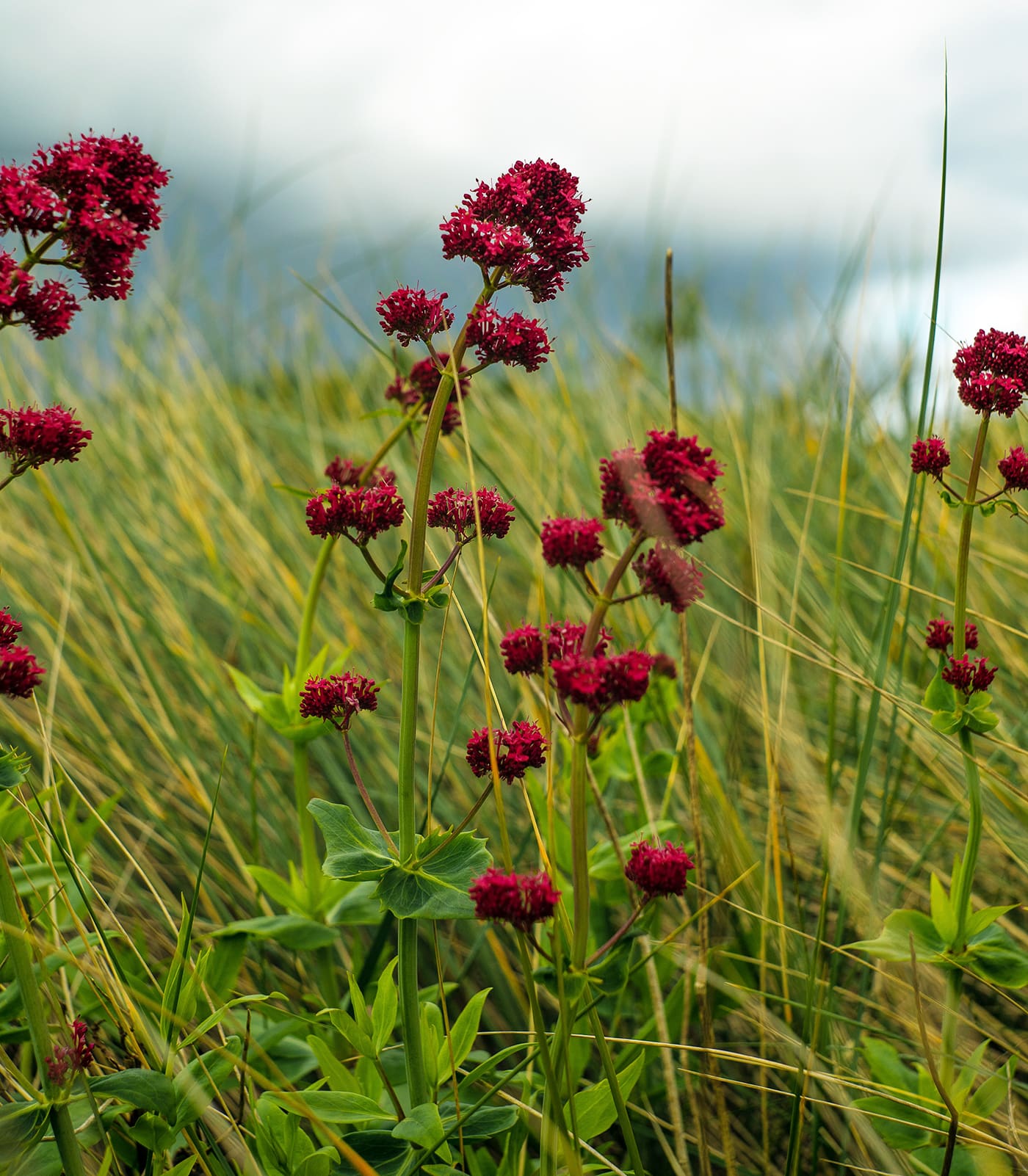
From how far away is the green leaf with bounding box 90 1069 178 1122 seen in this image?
4.52 feet

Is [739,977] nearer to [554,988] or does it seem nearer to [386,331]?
[554,988]

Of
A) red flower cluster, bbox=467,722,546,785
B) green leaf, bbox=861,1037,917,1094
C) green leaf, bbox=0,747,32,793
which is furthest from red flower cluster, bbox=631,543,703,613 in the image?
green leaf, bbox=861,1037,917,1094

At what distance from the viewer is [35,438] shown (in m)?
1.31

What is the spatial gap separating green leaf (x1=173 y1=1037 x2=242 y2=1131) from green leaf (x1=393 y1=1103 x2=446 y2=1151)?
0.26 metres

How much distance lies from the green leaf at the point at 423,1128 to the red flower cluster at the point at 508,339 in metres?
1.09

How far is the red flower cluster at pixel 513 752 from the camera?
4.40 ft

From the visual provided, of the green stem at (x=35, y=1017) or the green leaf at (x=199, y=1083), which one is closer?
the green stem at (x=35, y=1017)

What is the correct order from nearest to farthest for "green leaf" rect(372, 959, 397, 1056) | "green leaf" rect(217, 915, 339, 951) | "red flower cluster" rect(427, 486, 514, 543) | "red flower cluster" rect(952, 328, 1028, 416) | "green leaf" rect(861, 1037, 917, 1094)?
"red flower cluster" rect(427, 486, 514, 543)
"green leaf" rect(372, 959, 397, 1056)
"red flower cluster" rect(952, 328, 1028, 416)
"green leaf" rect(861, 1037, 917, 1094)
"green leaf" rect(217, 915, 339, 951)

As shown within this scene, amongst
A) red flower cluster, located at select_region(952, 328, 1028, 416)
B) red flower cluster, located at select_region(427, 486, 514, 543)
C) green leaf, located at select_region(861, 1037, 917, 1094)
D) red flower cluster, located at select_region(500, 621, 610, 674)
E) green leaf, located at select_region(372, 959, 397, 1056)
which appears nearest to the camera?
red flower cluster, located at select_region(500, 621, 610, 674)

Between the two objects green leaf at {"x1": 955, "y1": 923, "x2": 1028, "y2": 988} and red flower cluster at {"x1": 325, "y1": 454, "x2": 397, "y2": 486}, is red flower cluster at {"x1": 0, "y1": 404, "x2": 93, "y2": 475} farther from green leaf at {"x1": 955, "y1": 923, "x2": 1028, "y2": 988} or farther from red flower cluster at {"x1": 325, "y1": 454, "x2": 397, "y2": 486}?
green leaf at {"x1": 955, "y1": 923, "x2": 1028, "y2": 988}

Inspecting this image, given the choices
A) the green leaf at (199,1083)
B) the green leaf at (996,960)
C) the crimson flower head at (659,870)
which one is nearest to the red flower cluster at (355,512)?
the crimson flower head at (659,870)

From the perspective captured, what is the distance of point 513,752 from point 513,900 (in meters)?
0.27

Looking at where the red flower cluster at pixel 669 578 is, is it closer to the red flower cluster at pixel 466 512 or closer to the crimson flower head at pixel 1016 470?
the red flower cluster at pixel 466 512

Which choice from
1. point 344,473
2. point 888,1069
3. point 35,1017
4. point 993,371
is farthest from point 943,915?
point 344,473
